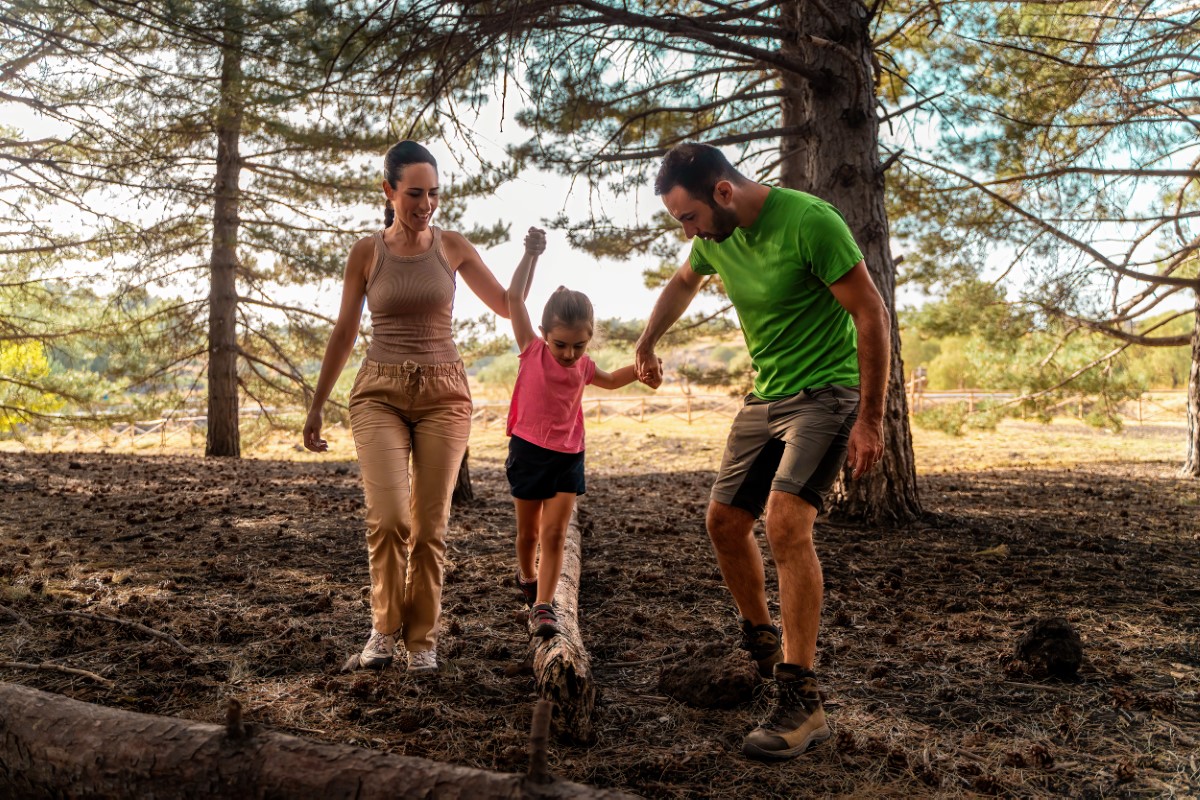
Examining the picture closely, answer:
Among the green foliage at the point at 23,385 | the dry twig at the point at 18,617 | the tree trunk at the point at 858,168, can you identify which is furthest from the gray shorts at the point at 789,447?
the green foliage at the point at 23,385

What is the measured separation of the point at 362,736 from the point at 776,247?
2182mm

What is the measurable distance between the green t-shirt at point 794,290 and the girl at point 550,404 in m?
0.81

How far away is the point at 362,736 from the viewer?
9.05 feet

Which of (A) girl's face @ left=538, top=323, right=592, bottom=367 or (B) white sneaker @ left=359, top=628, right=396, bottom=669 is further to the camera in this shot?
(A) girl's face @ left=538, top=323, right=592, bottom=367

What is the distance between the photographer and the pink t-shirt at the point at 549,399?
3.88m

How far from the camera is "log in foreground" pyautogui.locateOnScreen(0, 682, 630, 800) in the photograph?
6.40ft

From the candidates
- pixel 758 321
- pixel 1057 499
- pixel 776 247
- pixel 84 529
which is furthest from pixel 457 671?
pixel 1057 499

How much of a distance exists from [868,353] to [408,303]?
1.78 metres

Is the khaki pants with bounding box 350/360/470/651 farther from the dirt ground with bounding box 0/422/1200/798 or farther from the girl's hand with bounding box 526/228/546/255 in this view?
the girl's hand with bounding box 526/228/546/255

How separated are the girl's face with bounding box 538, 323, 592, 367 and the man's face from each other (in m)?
0.83

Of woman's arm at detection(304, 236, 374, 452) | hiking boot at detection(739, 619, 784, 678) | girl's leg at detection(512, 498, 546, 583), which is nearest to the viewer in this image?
hiking boot at detection(739, 619, 784, 678)

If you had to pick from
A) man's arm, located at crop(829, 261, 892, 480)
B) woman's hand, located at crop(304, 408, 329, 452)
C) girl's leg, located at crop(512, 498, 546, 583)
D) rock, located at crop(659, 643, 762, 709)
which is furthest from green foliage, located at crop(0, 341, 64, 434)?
man's arm, located at crop(829, 261, 892, 480)

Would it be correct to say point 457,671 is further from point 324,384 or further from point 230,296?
point 230,296

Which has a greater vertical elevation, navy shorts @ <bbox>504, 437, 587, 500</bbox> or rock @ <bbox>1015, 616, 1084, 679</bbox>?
navy shorts @ <bbox>504, 437, 587, 500</bbox>
